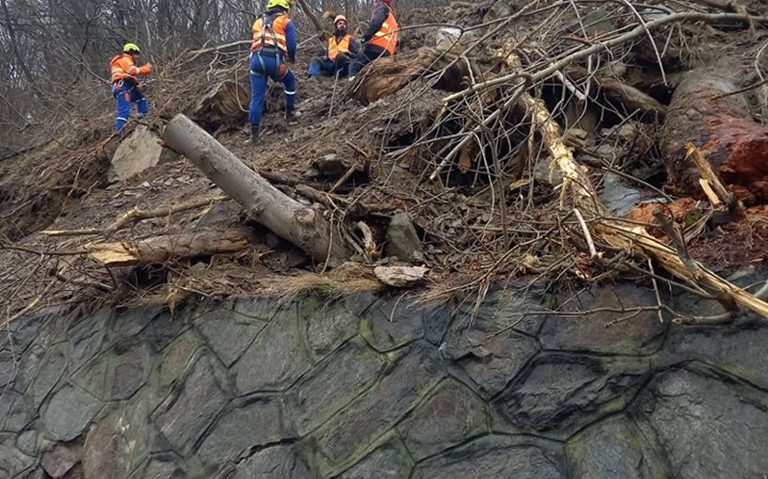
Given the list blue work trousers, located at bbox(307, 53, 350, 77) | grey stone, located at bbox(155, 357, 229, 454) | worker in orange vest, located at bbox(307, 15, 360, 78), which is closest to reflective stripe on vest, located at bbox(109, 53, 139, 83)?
blue work trousers, located at bbox(307, 53, 350, 77)

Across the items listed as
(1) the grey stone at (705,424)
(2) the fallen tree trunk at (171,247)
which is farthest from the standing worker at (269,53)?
(1) the grey stone at (705,424)

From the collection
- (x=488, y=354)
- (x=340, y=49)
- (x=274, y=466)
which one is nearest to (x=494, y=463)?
(x=488, y=354)

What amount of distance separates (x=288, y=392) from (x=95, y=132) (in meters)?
6.79

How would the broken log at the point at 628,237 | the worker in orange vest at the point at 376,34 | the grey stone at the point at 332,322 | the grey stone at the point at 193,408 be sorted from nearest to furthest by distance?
the broken log at the point at 628,237 → the grey stone at the point at 332,322 → the grey stone at the point at 193,408 → the worker in orange vest at the point at 376,34

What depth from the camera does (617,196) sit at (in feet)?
15.0

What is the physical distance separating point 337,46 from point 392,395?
22.7 ft

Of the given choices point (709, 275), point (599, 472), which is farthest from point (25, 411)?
point (709, 275)

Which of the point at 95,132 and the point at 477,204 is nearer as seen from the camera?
the point at 477,204

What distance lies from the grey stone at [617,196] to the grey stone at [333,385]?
183 cm

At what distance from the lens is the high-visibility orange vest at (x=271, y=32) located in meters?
8.12

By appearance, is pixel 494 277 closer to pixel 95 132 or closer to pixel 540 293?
pixel 540 293

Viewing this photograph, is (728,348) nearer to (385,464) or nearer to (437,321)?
(437,321)

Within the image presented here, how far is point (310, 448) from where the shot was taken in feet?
12.4

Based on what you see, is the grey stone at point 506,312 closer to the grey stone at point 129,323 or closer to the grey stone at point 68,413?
the grey stone at point 129,323
